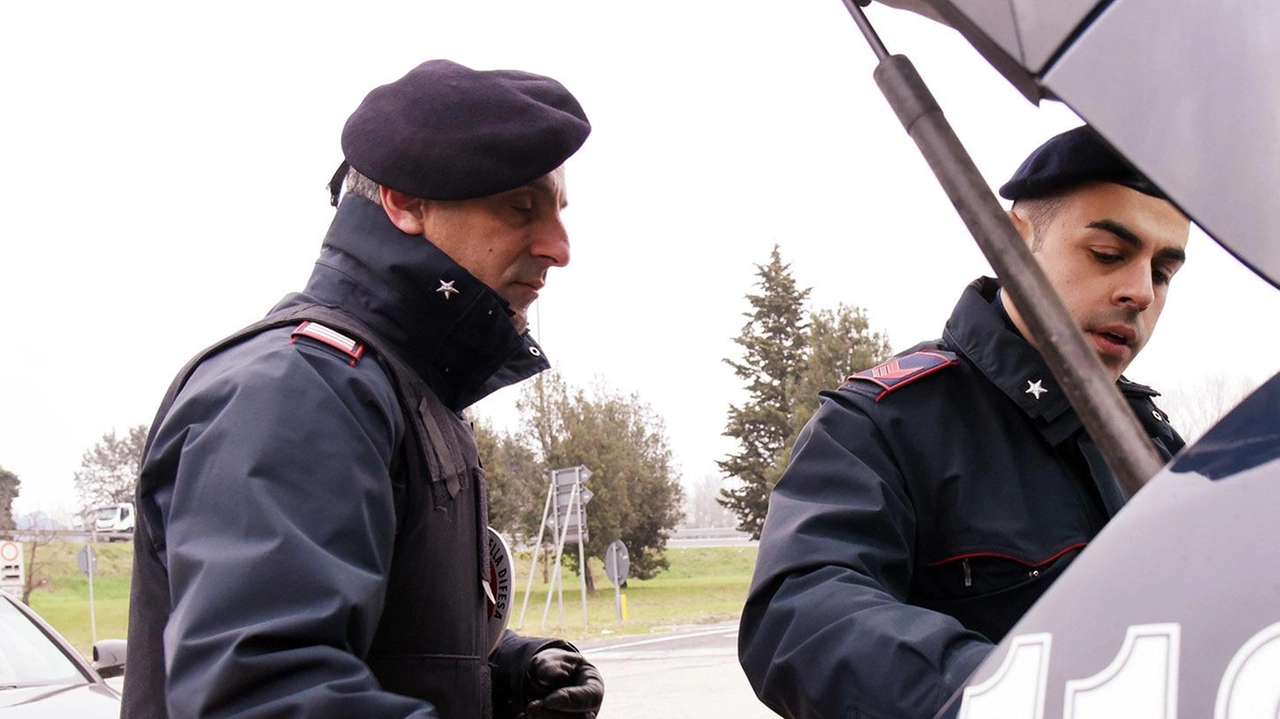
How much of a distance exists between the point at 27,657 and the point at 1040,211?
14.6 ft

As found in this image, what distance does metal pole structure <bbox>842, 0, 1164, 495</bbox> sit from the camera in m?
1.03

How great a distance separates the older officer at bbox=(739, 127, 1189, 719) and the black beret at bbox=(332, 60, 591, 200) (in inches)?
22.6

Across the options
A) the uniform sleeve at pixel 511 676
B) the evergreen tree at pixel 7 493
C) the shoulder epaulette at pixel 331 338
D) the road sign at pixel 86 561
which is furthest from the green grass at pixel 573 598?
the shoulder epaulette at pixel 331 338

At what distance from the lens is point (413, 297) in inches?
71.4

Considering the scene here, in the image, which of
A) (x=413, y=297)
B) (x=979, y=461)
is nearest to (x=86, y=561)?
(x=413, y=297)

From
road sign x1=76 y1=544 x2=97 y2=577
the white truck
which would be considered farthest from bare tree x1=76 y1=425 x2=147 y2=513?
road sign x1=76 y1=544 x2=97 y2=577

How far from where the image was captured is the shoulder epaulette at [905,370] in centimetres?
195

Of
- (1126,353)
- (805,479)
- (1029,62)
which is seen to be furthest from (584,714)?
(1029,62)

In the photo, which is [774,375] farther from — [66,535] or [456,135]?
[456,135]

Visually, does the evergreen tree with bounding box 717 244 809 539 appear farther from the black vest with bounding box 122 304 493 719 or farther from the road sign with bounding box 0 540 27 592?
the black vest with bounding box 122 304 493 719

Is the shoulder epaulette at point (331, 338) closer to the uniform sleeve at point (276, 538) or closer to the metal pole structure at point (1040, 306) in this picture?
the uniform sleeve at point (276, 538)

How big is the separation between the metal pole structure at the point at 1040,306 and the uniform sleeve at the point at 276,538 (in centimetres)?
74

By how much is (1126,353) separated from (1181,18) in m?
1.02

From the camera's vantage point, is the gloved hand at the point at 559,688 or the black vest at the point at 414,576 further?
the gloved hand at the point at 559,688
